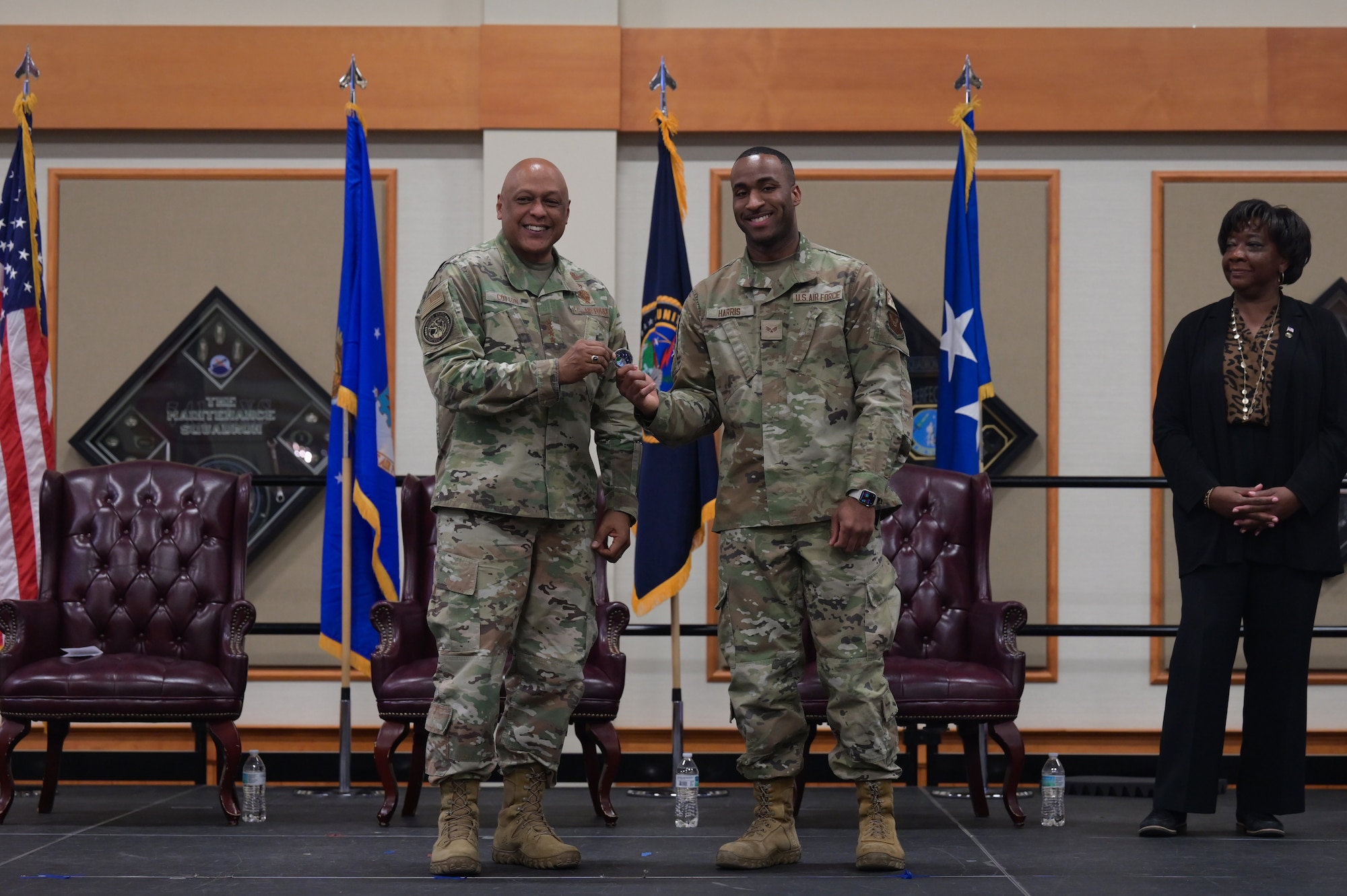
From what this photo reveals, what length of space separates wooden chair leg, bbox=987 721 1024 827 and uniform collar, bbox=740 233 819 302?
1685mm

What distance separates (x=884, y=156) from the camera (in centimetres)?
536

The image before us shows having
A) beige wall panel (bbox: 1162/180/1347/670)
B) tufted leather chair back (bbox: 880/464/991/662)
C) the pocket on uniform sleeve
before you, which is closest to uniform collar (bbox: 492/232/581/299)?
the pocket on uniform sleeve

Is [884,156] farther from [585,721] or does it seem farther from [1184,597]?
[585,721]

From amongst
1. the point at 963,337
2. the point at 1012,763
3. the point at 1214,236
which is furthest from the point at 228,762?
the point at 1214,236

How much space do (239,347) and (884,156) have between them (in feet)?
9.18

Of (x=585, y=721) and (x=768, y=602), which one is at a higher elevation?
(x=768, y=602)

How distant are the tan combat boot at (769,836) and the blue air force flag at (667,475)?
145 cm

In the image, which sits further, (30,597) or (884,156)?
(884,156)

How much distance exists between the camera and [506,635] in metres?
3.13

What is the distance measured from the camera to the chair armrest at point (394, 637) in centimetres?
414

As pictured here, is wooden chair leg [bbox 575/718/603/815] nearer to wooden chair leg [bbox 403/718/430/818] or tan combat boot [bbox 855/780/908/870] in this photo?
wooden chair leg [bbox 403/718/430/818]

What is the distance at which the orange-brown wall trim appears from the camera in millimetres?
5254

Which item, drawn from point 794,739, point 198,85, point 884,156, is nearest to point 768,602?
point 794,739

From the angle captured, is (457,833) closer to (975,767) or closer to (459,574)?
(459,574)
